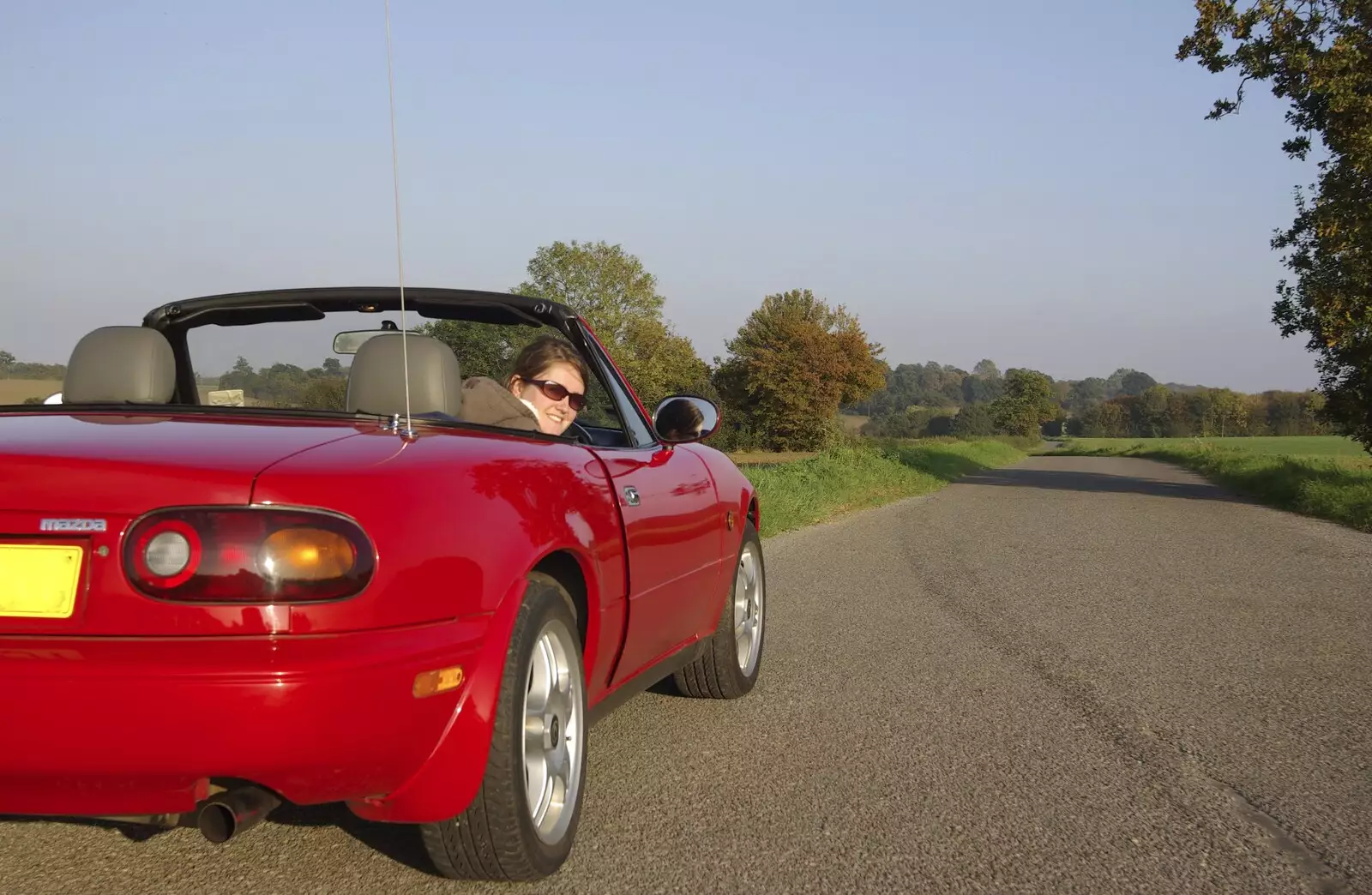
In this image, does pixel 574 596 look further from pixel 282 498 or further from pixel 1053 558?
pixel 1053 558

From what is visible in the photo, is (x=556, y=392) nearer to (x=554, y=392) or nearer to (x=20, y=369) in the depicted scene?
(x=554, y=392)

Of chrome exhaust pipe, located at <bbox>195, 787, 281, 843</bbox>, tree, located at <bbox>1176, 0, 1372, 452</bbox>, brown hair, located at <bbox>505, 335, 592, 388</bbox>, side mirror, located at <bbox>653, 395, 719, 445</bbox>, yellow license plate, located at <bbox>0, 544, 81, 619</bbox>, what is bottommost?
chrome exhaust pipe, located at <bbox>195, 787, 281, 843</bbox>

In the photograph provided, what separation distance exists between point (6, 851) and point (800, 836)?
2.16 m

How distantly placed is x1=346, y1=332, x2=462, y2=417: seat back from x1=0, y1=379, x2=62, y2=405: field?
1.52 m

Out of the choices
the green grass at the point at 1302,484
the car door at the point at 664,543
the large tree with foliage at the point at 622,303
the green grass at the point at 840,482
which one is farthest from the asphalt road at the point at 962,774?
the large tree with foliage at the point at 622,303

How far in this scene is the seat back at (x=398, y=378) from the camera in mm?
3207

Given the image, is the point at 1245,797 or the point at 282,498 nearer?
the point at 282,498

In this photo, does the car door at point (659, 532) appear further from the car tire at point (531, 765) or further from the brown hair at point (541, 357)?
the car tire at point (531, 765)

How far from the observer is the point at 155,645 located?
7.61 feet

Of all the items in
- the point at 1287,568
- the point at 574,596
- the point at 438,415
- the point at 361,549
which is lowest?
the point at 1287,568

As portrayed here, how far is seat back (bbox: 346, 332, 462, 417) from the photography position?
126 inches

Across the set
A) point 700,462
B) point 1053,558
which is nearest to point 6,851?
point 700,462

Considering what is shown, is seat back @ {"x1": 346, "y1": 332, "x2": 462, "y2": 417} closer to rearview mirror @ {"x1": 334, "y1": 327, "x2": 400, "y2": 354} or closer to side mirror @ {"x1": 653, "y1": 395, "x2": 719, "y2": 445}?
rearview mirror @ {"x1": 334, "y1": 327, "x2": 400, "y2": 354}

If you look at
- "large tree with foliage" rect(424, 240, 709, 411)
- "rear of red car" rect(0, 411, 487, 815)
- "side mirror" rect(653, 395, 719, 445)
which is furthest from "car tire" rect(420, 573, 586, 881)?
"large tree with foliage" rect(424, 240, 709, 411)
